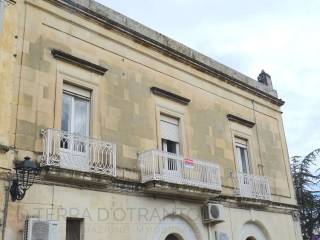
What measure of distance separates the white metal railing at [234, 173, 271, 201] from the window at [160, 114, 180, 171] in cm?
258

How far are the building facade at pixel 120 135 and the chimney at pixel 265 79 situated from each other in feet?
9.96

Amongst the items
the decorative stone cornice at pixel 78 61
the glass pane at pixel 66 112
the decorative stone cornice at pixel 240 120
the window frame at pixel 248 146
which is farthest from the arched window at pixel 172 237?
the decorative stone cornice at pixel 240 120

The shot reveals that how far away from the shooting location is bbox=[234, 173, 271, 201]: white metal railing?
13.5 metres

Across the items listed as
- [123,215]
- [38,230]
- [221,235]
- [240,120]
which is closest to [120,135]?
[123,215]

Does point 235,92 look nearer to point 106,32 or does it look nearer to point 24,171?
point 106,32

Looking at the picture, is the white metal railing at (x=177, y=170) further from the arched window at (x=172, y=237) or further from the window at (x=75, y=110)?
the window at (x=75, y=110)

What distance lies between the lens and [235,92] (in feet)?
51.1

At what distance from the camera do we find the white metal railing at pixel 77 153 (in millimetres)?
8922

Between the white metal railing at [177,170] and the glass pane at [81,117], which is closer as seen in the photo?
the glass pane at [81,117]

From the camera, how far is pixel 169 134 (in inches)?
488

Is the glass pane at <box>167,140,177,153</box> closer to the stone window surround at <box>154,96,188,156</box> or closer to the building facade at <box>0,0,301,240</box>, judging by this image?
the building facade at <box>0,0,301,240</box>

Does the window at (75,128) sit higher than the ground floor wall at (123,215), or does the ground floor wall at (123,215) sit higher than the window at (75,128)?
the window at (75,128)

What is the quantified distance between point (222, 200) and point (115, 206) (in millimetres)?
4167

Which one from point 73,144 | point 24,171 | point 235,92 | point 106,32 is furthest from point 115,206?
point 235,92
